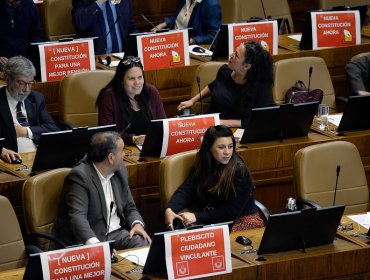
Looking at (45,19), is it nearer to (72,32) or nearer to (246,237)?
(72,32)

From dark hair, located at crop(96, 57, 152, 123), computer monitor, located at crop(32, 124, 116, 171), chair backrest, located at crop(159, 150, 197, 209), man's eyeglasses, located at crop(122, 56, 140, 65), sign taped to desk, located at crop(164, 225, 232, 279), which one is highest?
man's eyeglasses, located at crop(122, 56, 140, 65)

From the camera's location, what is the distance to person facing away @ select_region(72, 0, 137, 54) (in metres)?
7.62

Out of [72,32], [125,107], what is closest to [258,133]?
[125,107]

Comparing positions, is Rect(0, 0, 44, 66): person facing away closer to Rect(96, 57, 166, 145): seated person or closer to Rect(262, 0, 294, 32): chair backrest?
Rect(96, 57, 166, 145): seated person

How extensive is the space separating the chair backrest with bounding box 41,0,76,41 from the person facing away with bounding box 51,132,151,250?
2525 mm

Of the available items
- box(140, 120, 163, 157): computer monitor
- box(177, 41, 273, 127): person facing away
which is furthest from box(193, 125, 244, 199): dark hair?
box(177, 41, 273, 127): person facing away

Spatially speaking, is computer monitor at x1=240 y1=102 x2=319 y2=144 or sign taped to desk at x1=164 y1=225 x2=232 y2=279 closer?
sign taped to desk at x1=164 y1=225 x2=232 y2=279

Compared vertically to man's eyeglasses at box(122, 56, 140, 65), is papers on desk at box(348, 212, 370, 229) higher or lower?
lower

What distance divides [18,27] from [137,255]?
9.75ft

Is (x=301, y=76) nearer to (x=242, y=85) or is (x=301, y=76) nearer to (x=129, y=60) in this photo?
(x=242, y=85)

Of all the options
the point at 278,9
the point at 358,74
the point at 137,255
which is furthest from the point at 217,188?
the point at 278,9

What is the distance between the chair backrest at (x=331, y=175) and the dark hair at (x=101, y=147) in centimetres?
102

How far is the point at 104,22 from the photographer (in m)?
7.80

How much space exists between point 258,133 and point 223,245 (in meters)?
1.48
